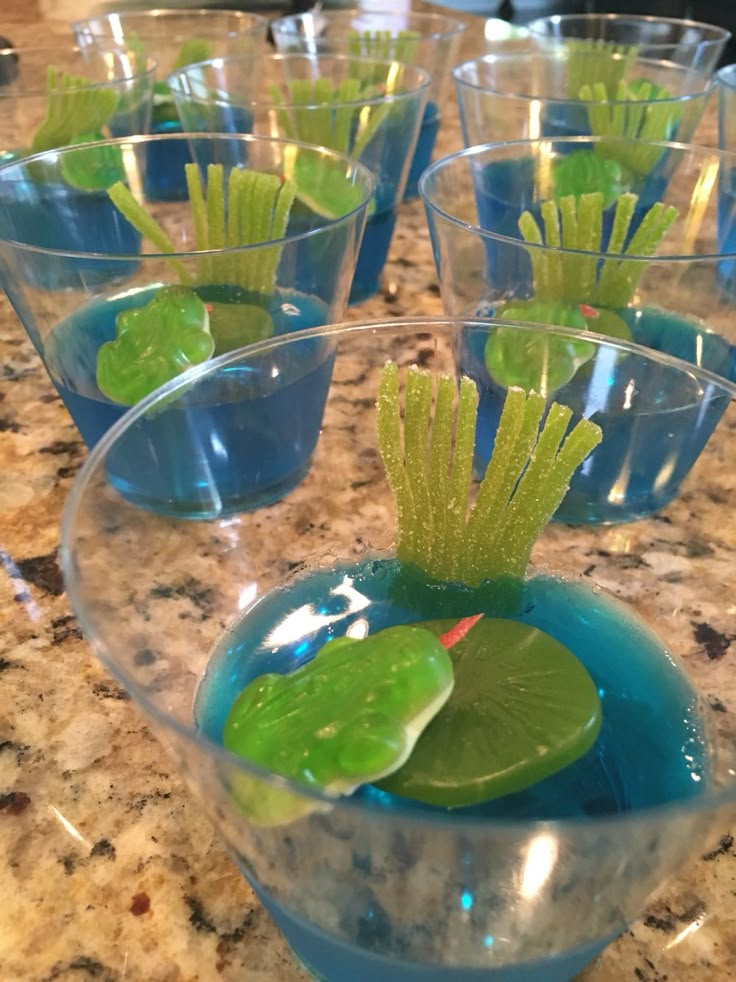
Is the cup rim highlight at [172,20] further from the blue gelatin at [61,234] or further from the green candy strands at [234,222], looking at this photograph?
the green candy strands at [234,222]

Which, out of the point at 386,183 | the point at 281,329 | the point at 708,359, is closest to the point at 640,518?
the point at 708,359

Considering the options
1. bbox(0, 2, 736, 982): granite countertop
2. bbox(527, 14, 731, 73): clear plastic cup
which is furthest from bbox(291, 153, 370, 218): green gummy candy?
bbox(527, 14, 731, 73): clear plastic cup

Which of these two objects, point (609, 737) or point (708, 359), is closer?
point (609, 737)

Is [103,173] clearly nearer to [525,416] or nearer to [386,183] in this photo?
[386,183]

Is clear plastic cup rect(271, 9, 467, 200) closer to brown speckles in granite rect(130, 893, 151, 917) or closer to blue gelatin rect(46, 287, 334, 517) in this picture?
blue gelatin rect(46, 287, 334, 517)

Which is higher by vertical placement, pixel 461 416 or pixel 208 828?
pixel 461 416

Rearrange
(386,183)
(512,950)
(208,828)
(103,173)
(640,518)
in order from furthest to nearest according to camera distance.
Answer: (386,183)
(103,173)
(640,518)
(208,828)
(512,950)

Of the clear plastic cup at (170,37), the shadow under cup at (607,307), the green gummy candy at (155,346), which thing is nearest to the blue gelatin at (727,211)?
the shadow under cup at (607,307)
